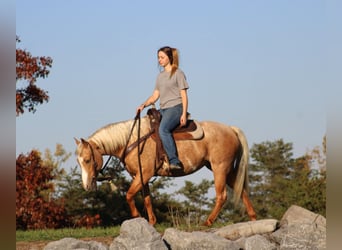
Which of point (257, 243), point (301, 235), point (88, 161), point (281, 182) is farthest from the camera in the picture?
point (281, 182)

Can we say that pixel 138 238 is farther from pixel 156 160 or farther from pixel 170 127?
pixel 170 127

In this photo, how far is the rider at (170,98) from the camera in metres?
7.21

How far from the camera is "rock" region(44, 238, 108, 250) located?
21.7 feet

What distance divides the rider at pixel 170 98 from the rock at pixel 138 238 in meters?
1.15

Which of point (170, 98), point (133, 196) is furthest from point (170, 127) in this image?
point (133, 196)

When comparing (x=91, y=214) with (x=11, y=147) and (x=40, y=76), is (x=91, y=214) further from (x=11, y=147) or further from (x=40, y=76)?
(x=11, y=147)

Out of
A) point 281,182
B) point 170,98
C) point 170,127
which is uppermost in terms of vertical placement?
point 170,98

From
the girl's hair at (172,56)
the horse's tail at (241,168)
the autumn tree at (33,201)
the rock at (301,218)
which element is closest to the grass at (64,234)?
the horse's tail at (241,168)

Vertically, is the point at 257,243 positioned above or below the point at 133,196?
below

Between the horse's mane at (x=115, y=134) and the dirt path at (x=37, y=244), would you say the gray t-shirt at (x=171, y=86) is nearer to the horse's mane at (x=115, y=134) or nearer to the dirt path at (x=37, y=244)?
the horse's mane at (x=115, y=134)

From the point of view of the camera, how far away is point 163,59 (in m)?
7.20

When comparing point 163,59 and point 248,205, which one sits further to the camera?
point 248,205

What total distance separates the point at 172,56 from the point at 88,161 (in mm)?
1663

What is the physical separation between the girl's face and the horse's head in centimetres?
135
